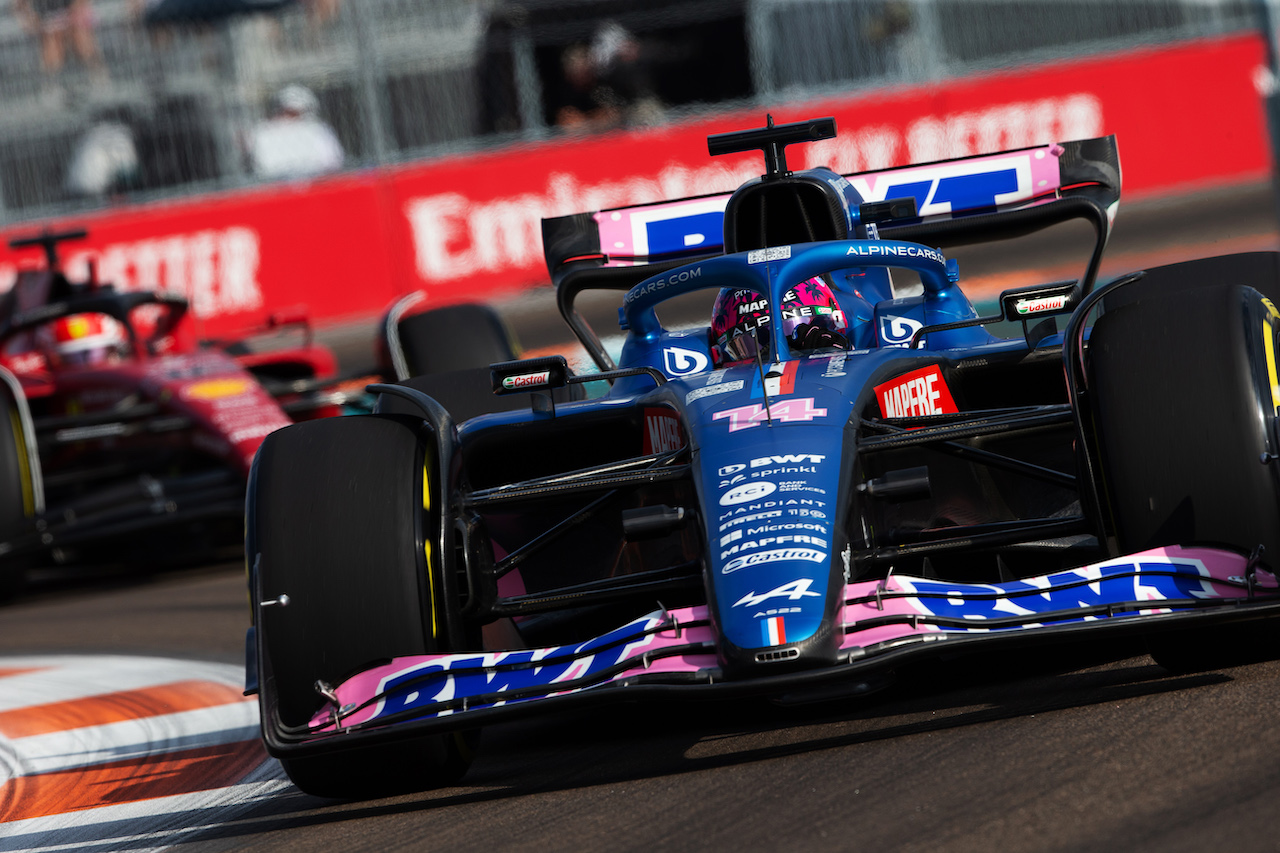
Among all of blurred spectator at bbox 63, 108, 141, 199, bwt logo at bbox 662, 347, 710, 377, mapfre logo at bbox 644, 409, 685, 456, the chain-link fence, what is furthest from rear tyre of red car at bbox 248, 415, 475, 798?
blurred spectator at bbox 63, 108, 141, 199

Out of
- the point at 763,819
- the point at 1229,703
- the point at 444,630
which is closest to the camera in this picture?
the point at 763,819

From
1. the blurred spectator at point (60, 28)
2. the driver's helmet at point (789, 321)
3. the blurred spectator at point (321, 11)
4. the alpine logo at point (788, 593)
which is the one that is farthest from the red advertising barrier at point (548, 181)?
the alpine logo at point (788, 593)

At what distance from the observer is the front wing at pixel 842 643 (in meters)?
3.97

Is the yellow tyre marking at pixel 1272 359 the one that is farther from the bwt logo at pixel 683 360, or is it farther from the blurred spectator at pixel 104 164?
the blurred spectator at pixel 104 164

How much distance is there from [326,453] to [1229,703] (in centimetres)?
232

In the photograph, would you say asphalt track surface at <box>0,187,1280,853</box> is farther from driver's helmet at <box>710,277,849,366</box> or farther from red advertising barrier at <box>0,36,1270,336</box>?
red advertising barrier at <box>0,36,1270,336</box>

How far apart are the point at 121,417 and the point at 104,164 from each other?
28.4 feet

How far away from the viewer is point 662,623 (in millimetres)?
4191

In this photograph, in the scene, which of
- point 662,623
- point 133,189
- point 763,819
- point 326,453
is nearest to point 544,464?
point 326,453

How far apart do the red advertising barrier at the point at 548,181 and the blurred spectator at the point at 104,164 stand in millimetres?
505

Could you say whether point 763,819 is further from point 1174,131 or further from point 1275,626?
point 1174,131

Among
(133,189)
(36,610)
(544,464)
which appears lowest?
(36,610)

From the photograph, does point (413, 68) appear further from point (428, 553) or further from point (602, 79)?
point (428, 553)

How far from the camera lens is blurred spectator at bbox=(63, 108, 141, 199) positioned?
1769 cm
